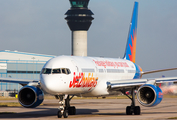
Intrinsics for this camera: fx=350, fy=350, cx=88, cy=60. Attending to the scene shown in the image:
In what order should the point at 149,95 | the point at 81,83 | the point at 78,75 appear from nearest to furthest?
the point at 78,75
the point at 81,83
the point at 149,95

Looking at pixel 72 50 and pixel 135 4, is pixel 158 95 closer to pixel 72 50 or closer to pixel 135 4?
pixel 135 4

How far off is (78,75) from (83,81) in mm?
917

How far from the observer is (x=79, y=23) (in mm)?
126938

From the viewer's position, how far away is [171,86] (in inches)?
2312

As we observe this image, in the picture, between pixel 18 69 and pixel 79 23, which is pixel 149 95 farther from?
pixel 79 23

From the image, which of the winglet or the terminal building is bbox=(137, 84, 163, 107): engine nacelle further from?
the terminal building

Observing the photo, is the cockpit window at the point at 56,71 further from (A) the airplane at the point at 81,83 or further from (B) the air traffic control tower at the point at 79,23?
(B) the air traffic control tower at the point at 79,23

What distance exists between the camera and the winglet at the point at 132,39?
140 ft

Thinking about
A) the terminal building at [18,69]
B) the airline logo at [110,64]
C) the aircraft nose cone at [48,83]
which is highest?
the terminal building at [18,69]

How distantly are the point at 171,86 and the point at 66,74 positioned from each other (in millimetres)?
36836

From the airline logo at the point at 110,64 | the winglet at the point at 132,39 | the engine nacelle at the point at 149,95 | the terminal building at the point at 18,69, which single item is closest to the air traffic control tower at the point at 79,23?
the terminal building at the point at 18,69

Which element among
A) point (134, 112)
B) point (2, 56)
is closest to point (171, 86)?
point (134, 112)

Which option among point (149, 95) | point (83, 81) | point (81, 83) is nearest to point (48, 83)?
point (81, 83)

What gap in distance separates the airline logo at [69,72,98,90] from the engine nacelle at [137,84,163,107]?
3933 mm
